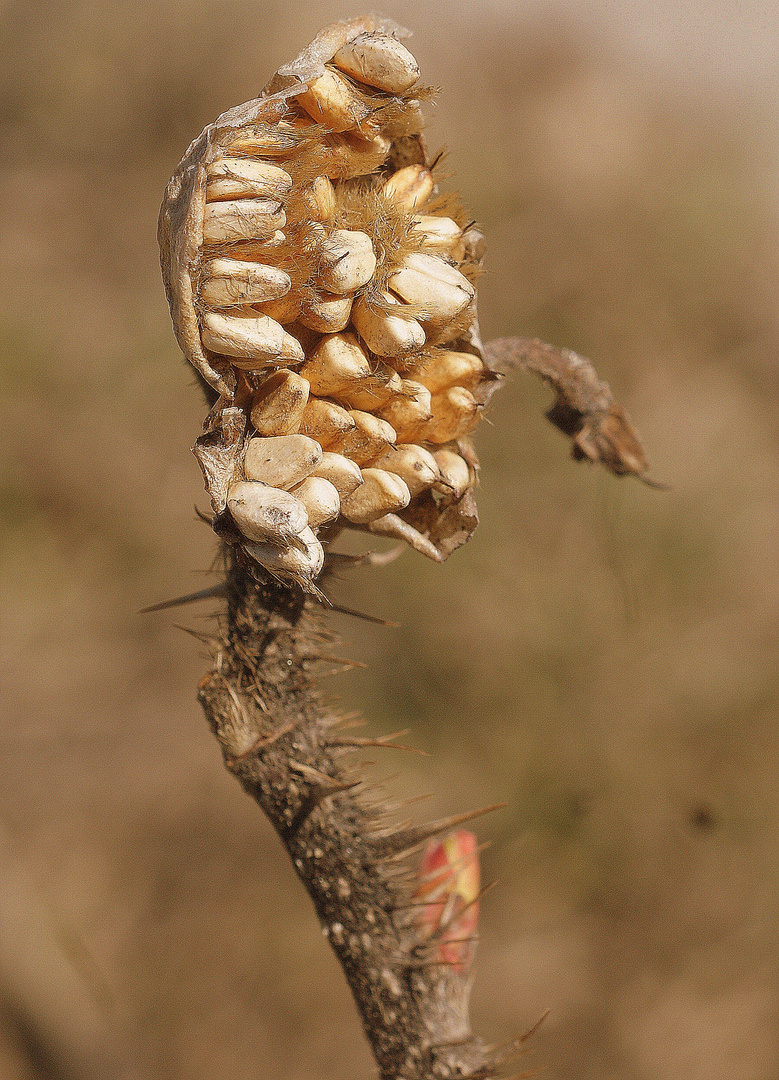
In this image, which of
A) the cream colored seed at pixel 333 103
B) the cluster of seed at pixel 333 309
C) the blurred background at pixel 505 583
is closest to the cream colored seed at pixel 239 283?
the cluster of seed at pixel 333 309

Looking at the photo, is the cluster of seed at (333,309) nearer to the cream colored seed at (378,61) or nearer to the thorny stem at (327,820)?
the cream colored seed at (378,61)

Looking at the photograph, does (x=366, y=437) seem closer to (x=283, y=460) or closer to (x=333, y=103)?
(x=283, y=460)

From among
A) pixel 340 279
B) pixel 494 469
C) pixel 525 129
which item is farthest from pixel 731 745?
pixel 340 279

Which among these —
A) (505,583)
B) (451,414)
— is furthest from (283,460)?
(505,583)

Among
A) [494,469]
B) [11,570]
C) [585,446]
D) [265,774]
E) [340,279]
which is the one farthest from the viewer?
[494,469]

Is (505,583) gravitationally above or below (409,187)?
below

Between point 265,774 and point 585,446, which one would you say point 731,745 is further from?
point 265,774

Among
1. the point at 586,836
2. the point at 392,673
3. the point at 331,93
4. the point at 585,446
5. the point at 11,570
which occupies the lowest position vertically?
the point at 586,836

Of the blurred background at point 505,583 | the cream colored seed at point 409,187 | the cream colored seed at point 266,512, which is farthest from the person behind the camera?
the blurred background at point 505,583
